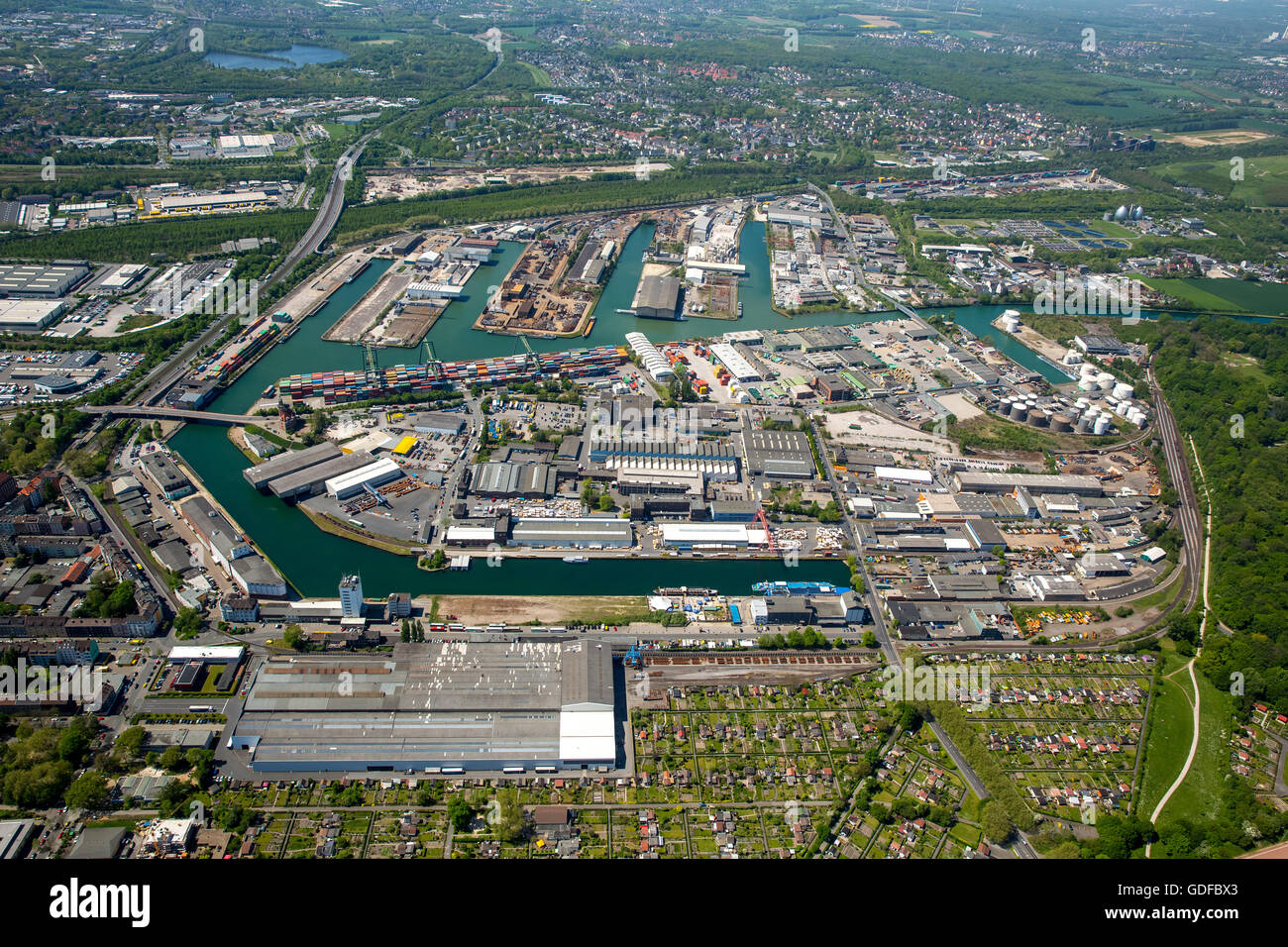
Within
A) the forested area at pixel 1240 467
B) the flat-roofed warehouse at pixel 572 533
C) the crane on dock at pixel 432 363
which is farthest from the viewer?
the crane on dock at pixel 432 363

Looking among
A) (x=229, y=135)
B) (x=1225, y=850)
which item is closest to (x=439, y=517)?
(x=1225, y=850)

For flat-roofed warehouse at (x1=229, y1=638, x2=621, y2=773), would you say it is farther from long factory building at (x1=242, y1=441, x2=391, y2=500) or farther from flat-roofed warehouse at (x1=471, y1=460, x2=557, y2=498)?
long factory building at (x1=242, y1=441, x2=391, y2=500)

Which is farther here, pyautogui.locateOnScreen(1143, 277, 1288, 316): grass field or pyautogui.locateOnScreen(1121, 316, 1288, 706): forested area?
pyautogui.locateOnScreen(1143, 277, 1288, 316): grass field

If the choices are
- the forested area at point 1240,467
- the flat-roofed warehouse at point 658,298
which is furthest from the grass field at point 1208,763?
the flat-roofed warehouse at point 658,298

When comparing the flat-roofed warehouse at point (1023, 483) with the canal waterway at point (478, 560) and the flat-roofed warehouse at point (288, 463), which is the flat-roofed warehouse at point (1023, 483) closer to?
the canal waterway at point (478, 560)

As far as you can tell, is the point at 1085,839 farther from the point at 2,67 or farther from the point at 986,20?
the point at 986,20

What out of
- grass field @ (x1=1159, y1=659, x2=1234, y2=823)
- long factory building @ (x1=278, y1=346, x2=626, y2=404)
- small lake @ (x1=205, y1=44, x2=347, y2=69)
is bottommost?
grass field @ (x1=1159, y1=659, x2=1234, y2=823)

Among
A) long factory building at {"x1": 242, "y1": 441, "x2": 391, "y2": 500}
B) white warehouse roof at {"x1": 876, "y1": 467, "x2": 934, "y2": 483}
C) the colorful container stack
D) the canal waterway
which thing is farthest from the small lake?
white warehouse roof at {"x1": 876, "y1": 467, "x2": 934, "y2": 483}
